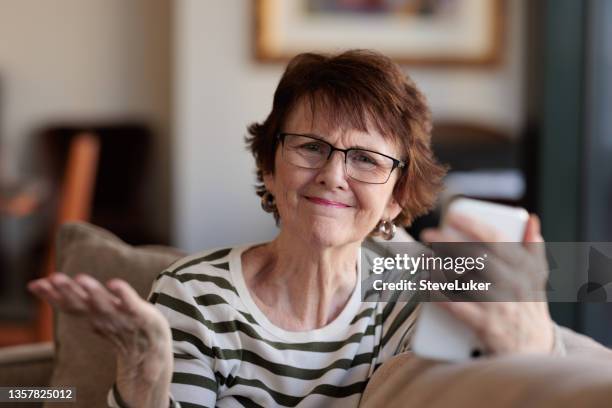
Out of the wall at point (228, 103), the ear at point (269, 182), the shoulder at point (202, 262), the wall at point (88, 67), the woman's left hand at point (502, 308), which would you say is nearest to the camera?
the woman's left hand at point (502, 308)

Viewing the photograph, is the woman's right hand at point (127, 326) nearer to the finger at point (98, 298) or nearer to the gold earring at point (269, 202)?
the finger at point (98, 298)

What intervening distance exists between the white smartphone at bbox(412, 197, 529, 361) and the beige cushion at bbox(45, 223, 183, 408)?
771 millimetres

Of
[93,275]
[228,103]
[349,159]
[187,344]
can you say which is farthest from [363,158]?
[228,103]

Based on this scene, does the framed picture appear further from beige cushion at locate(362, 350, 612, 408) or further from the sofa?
beige cushion at locate(362, 350, 612, 408)

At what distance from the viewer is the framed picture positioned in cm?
416

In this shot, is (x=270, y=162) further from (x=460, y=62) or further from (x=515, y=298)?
(x=460, y=62)

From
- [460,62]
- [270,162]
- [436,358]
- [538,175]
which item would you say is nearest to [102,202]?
[460,62]

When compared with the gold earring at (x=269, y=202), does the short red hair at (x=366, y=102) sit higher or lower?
A: higher

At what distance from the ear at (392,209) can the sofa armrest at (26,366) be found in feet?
2.27

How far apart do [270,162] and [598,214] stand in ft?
6.85

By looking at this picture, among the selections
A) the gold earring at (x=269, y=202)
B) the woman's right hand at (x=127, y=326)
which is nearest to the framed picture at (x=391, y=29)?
the gold earring at (x=269, y=202)

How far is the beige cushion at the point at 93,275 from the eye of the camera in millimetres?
1497

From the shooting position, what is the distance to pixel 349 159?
1.28m

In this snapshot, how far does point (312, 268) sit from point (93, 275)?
18.2 inches
